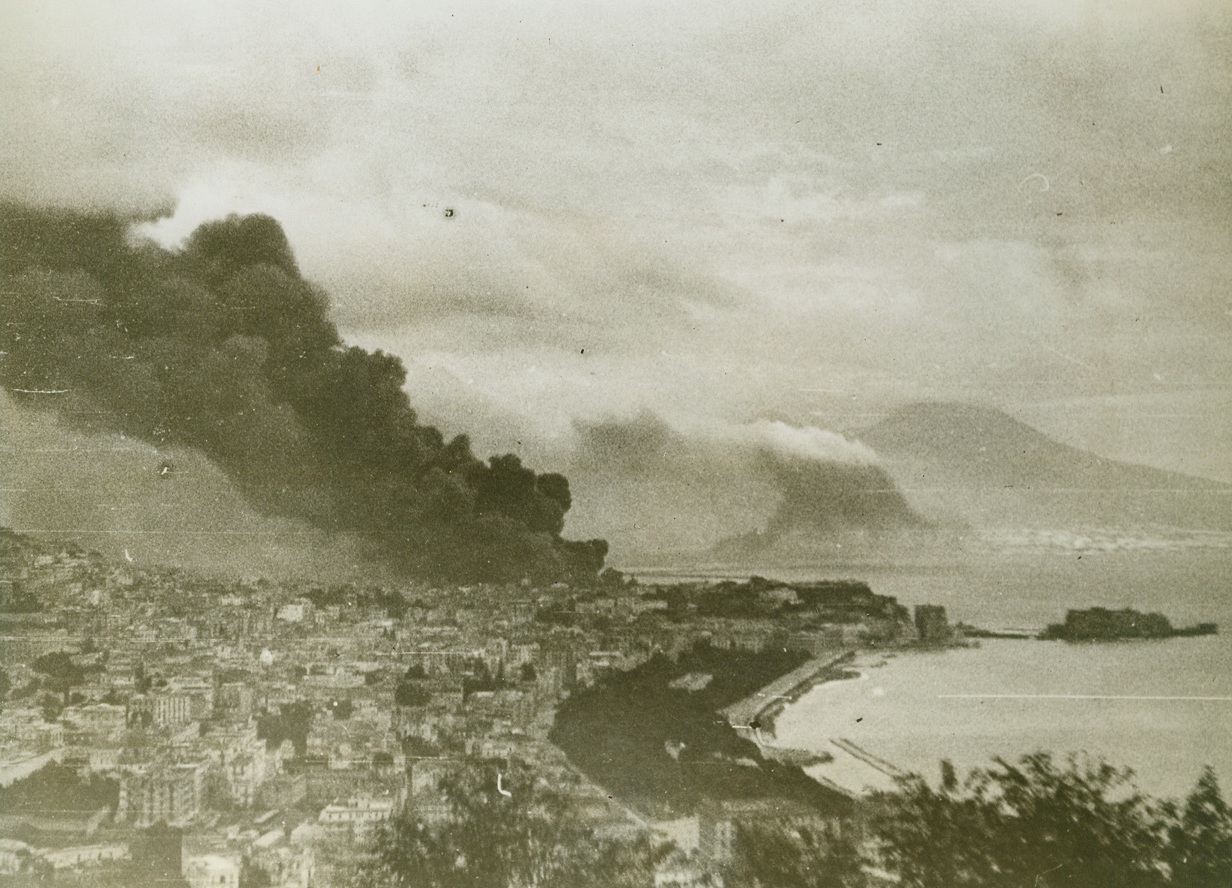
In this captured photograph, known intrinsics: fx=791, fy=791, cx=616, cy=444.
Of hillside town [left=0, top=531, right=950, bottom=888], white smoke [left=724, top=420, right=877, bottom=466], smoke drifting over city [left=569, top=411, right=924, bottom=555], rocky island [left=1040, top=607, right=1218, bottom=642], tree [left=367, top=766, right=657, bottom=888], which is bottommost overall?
tree [left=367, top=766, right=657, bottom=888]

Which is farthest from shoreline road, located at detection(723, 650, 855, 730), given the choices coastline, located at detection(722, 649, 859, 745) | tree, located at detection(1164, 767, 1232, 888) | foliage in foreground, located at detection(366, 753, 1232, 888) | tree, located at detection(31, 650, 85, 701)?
tree, located at detection(31, 650, 85, 701)

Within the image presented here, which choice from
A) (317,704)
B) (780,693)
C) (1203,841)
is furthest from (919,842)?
(317,704)

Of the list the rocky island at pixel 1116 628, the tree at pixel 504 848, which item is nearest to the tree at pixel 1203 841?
the rocky island at pixel 1116 628

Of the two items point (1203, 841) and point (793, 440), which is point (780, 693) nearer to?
point (793, 440)

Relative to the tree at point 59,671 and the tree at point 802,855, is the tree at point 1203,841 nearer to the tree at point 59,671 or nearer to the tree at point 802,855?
the tree at point 802,855

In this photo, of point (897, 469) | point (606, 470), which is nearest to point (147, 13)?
point (606, 470)

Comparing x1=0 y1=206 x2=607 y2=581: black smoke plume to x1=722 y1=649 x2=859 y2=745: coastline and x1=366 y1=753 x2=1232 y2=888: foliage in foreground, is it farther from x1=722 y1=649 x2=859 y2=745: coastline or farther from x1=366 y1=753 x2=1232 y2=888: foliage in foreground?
x1=366 y1=753 x2=1232 y2=888: foliage in foreground
